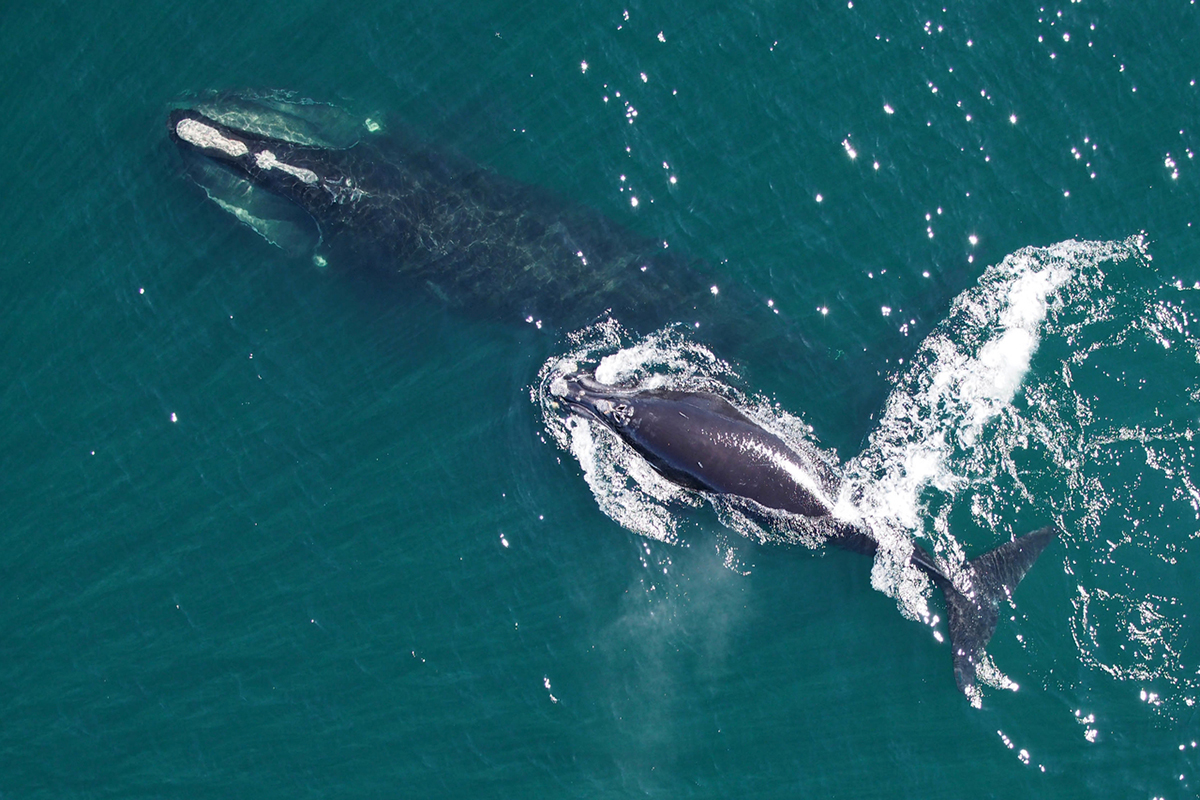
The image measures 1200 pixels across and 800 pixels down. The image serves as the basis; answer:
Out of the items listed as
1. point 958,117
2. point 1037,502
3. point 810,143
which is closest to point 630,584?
point 1037,502

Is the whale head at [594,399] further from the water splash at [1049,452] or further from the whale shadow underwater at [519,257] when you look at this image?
the water splash at [1049,452]

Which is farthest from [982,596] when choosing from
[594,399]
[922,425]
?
[594,399]

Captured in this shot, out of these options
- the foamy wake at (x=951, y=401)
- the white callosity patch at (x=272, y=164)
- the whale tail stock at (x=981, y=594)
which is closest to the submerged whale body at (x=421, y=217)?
the white callosity patch at (x=272, y=164)

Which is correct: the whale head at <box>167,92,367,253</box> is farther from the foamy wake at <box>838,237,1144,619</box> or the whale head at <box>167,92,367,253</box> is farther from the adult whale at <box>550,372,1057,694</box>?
the foamy wake at <box>838,237,1144,619</box>

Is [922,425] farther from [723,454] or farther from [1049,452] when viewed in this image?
[723,454]

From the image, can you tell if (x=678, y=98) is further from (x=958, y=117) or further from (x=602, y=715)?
(x=602, y=715)

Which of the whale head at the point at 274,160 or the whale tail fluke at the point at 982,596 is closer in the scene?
the whale tail fluke at the point at 982,596
